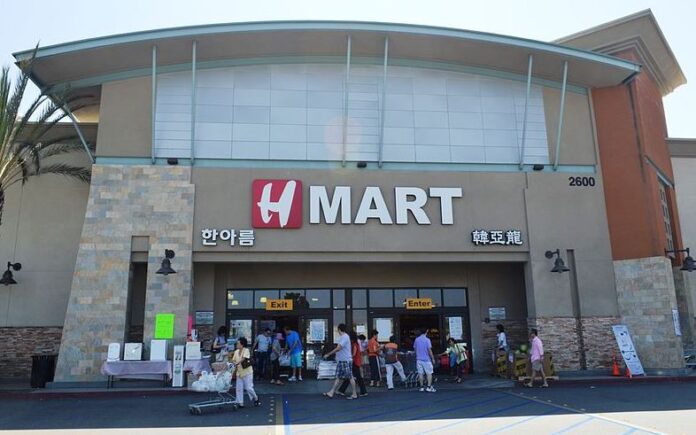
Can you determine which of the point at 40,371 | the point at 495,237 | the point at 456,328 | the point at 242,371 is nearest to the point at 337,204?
the point at 495,237

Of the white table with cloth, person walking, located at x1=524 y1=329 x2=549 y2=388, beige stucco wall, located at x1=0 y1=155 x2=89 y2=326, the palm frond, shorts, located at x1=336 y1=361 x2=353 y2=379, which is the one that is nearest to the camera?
shorts, located at x1=336 y1=361 x2=353 y2=379

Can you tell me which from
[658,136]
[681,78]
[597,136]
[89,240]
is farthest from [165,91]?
[681,78]

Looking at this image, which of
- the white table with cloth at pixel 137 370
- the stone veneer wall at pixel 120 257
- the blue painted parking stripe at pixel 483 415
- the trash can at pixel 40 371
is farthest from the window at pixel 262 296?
the blue painted parking stripe at pixel 483 415

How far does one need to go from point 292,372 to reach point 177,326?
414cm

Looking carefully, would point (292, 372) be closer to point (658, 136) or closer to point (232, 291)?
point (232, 291)

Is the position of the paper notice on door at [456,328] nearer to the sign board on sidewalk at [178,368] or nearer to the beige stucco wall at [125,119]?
the sign board on sidewalk at [178,368]

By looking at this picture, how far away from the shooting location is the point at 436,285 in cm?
1966

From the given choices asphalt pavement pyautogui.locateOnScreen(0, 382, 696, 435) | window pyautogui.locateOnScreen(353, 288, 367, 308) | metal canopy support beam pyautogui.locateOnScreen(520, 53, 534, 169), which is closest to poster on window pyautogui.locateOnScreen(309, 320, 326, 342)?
window pyautogui.locateOnScreen(353, 288, 367, 308)

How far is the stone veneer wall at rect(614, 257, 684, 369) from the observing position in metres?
17.1

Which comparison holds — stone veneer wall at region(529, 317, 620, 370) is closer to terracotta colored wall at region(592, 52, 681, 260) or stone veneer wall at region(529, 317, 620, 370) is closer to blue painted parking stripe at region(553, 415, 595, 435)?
terracotta colored wall at region(592, 52, 681, 260)

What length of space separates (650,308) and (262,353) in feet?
38.6

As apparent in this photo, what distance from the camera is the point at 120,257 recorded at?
1631 cm

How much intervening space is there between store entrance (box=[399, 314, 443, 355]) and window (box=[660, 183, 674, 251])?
8.19 meters

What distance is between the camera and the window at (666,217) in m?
19.8
